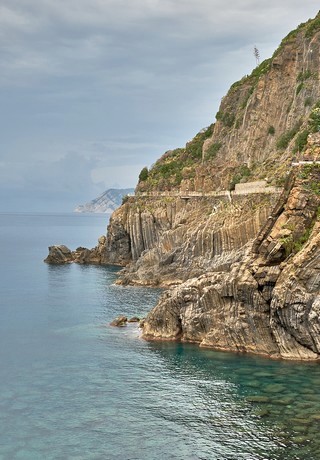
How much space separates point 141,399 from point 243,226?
56037mm

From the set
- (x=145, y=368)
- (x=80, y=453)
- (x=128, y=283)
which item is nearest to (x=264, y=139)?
(x=128, y=283)

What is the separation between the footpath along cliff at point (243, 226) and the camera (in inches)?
2648

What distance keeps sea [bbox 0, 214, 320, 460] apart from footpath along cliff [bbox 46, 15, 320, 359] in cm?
406

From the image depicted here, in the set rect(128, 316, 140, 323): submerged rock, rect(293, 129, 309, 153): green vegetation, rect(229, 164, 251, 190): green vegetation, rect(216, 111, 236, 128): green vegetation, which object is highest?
rect(216, 111, 236, 128): green vegetation

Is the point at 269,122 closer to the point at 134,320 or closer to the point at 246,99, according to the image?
the point at 246,99

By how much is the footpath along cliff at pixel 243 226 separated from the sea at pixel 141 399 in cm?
406

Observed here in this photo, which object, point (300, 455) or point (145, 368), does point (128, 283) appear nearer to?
point (145, 368)

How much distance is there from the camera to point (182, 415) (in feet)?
169

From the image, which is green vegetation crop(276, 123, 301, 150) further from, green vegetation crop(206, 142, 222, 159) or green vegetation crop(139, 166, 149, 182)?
green vegetation crop(139, 166, 149, 182)

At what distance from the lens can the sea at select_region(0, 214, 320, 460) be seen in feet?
150

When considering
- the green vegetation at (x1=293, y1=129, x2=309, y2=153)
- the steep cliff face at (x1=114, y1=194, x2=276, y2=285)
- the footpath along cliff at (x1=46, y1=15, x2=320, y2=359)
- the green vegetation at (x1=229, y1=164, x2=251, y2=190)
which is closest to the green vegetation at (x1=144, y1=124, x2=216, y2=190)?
the footpath along cliff at (x1=46, y1=15, x2=320, y2=359)

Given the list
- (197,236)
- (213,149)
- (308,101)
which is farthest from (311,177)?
(213,149)

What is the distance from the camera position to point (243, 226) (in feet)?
349

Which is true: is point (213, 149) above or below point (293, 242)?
above
